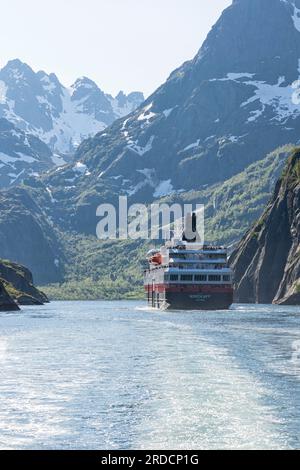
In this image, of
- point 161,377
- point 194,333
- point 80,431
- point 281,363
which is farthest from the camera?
point 194,333

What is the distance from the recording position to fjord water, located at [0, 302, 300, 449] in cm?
4606

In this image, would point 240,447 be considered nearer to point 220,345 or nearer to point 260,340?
point 220,345

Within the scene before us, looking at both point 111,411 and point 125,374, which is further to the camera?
point 125,374

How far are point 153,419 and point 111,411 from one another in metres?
3.48

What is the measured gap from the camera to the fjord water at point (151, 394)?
46.1 meters

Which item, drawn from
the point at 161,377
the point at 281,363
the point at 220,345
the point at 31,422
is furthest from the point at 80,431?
the point at 220,345

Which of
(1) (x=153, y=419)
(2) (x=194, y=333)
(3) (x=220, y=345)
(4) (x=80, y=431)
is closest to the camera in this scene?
(4) (x=80, y=431)

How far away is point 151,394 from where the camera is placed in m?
59.2

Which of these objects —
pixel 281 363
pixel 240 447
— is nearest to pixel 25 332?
pixel 281 363

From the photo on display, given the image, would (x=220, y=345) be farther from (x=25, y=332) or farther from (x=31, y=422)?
(x=31, y=422)

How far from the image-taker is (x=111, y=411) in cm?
5303

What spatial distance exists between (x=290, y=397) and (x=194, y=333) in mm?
58723
